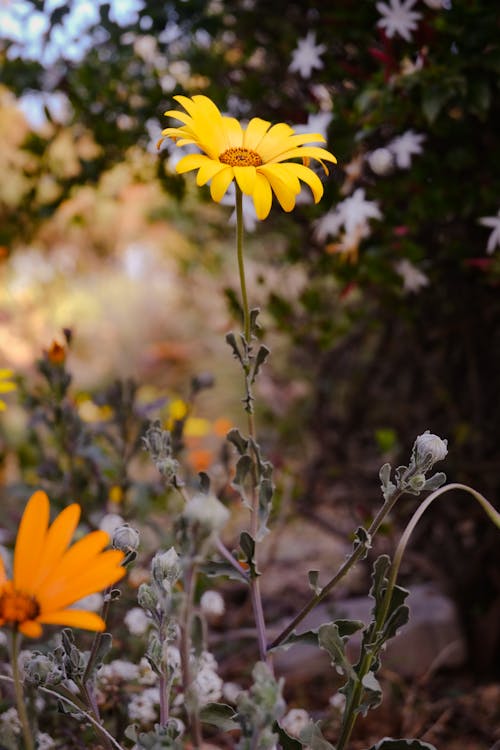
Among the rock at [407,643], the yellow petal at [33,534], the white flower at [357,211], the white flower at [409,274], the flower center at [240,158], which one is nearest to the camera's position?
the yellow petal at [33,534]

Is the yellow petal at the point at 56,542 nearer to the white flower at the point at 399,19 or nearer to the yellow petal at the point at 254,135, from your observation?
the yellow petal at the point at 254,135

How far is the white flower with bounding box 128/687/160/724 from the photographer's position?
0.87m

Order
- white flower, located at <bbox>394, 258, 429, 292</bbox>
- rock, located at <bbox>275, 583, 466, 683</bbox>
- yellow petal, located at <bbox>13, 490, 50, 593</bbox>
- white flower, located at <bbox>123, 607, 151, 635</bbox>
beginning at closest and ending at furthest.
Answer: yellow petal, located at <bbox>13, 490, 50, 593</bbox>, white flower, located at <bbox>123, 607, 151, 635</bbox>, white flower, located at <bbox>394, 258, 429, 292</bbox>, rock, located at <bbox>275, 583, 466, 683</bbox>

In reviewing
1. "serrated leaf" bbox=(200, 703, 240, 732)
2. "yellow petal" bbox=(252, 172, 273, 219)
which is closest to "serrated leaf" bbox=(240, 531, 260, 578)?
"serrated leaf" bbox=(200, 703, 240, 732)

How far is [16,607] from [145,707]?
0.44m

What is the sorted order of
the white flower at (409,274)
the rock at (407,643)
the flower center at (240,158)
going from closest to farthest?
the flower center at (240,158), the white flower at (409,274), the rock at (407,643)

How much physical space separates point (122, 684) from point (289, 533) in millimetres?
1514

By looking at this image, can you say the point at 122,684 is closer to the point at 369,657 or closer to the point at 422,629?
the point at 369,657

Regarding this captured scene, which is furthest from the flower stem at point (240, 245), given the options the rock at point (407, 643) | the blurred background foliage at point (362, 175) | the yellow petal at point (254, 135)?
the rock at point (407, 643)

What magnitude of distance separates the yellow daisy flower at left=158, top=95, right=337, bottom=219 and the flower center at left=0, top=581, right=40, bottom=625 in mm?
343

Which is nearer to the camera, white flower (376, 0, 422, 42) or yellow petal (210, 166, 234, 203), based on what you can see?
yellow petal (210, 166, 234, 203)

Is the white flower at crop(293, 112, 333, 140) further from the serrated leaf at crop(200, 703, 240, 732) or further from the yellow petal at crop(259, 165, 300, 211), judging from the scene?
the serrated leaf at crop(200, 703, 240, 732)

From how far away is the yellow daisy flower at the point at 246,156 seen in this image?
64cm

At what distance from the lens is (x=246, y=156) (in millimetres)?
705
